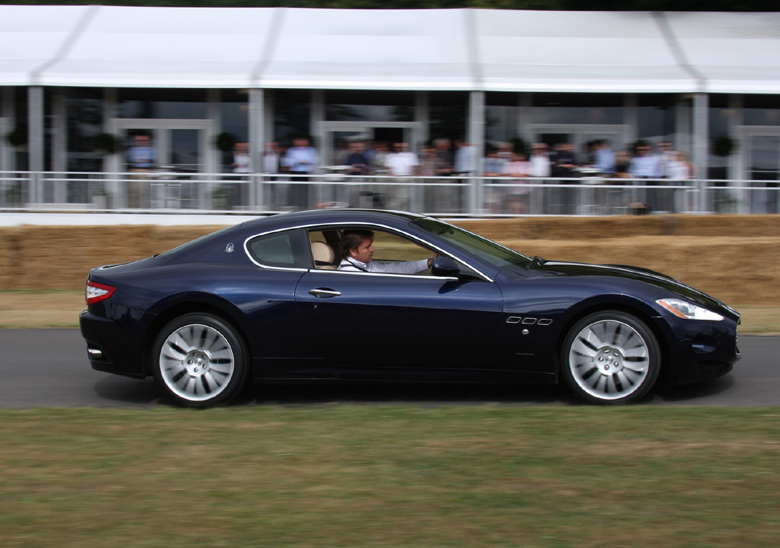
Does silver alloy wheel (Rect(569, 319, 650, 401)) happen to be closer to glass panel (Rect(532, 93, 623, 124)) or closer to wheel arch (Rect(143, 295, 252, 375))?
wheel arch (Rect(143, 295, 252, 375))

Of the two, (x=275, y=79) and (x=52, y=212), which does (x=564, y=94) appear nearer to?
(x=275, y=79)

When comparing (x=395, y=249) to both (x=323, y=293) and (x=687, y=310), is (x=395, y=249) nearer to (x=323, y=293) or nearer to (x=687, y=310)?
(x=323, y=293)

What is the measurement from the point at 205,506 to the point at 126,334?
248 cm

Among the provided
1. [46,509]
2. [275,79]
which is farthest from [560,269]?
[275,79]

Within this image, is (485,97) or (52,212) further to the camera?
(485,97)

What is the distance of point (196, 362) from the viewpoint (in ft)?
19.6

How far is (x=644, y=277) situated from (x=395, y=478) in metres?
2.89

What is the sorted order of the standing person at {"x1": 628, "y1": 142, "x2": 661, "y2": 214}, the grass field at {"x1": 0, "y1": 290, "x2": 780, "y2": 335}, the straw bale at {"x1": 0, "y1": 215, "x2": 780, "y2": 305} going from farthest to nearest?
the standing person at {"x1": 628, "y1": 142, "x2": 661, "y2": 214}, the straw bale at {"x1": 0, "y1": 215, "x2": 780, "y2": 305}, the grass field at {"x1": 0, "y1": 290, "x2": 780, "y2": 335}

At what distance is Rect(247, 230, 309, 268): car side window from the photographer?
609 centimetres

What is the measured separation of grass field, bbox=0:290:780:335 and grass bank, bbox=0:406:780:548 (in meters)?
4.23

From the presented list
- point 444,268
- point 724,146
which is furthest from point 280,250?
point 724,146

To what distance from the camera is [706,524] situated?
357 centimetres

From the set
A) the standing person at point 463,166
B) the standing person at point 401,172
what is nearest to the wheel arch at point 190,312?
the standing person at point 401,172

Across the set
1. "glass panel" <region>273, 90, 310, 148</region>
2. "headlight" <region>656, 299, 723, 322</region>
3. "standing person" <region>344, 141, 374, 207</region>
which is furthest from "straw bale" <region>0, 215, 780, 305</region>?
"glass panel" <region>273, 90, 310, 148</region>
